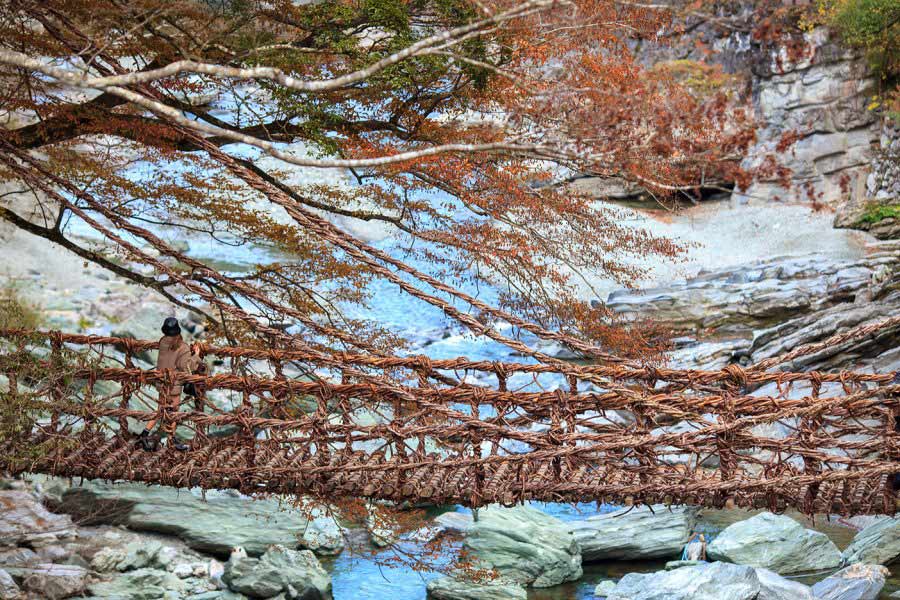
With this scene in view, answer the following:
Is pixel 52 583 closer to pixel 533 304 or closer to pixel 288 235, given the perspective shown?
pixel 288 235

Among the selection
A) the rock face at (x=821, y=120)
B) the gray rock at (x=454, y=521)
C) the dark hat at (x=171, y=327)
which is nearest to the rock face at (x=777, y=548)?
the gray rock at (x=454, y=521)

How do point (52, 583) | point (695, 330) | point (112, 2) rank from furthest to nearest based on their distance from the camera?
point (695, 330)
point (112, 2)
point (52, 583)

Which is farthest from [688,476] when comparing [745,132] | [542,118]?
[745,132]

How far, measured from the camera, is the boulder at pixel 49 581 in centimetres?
477

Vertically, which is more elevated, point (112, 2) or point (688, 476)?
point (112, 2)

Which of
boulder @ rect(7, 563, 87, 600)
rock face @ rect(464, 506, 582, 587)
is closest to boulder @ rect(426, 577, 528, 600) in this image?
rock face @ rect(464, 506, 582, 587)

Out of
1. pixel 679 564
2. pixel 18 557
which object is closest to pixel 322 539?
pixel 18 557

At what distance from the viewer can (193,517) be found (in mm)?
6328

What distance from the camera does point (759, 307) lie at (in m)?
12.8

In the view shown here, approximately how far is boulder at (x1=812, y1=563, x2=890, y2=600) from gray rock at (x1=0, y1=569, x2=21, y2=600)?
4.99 metres

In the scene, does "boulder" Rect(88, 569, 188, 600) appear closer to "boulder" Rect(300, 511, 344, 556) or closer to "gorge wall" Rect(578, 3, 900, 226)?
"boulder" Rect(300, 511, 344, 556)

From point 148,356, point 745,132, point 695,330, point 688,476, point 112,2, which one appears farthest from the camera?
point 745,132

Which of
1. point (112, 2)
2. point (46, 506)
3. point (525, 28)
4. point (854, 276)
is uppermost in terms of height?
point (854, 276)

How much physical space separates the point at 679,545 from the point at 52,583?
186 inches
